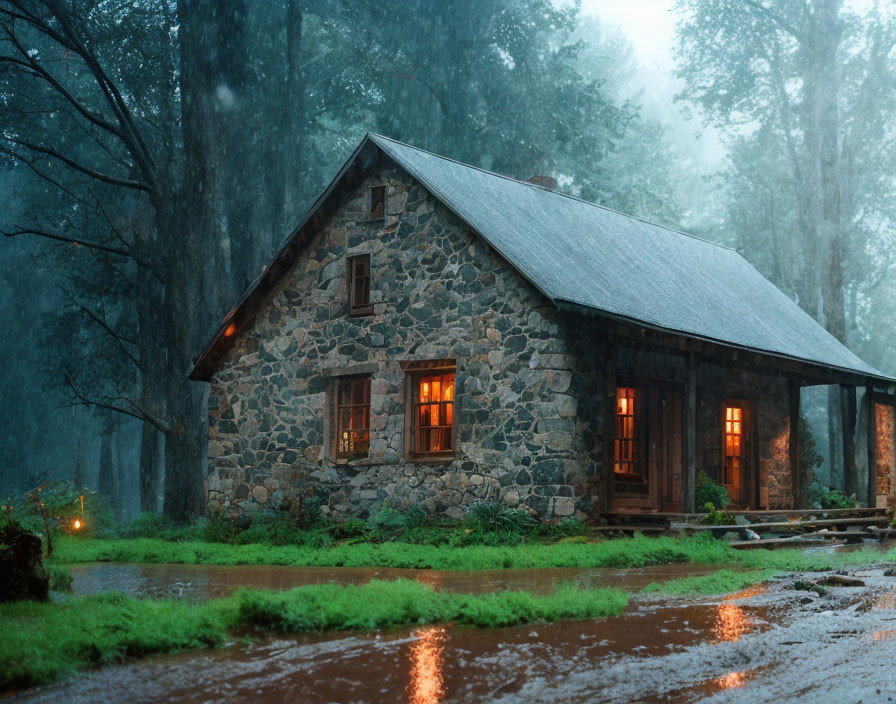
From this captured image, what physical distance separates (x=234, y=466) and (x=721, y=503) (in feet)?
26.8

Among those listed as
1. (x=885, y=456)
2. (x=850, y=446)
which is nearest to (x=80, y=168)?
(x=850, y=446)

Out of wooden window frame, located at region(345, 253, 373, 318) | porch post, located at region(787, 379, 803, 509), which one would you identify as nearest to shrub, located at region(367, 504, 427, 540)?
wooden window frame, located at region(345, 253, 373, 318)

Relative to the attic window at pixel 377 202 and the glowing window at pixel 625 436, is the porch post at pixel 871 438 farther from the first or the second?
the attic window at pixel 377 202

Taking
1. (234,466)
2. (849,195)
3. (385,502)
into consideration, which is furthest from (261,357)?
(849,195)

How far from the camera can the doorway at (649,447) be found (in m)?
17.2

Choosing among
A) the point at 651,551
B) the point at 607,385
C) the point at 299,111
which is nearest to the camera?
the point at 651,551

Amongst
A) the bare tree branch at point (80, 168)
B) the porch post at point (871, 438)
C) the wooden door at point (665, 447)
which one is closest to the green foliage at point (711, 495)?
the wooden door at point (665, 447)

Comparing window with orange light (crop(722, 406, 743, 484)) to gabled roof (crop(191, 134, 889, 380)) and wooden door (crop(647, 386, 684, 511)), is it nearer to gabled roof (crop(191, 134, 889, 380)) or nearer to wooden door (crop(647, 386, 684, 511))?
gabled roof (crop(191, 134, 889, 380))

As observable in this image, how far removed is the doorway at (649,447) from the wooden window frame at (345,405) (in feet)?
13.4

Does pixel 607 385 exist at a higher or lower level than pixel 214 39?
lower

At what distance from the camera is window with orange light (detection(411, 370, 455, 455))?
15.6 meters

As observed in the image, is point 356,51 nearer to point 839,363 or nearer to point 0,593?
point 839,363

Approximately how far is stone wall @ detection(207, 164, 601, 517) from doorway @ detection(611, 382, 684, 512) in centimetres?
274

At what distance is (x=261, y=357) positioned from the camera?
17.7m
